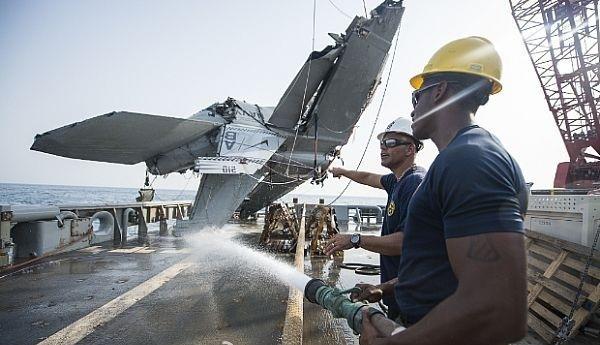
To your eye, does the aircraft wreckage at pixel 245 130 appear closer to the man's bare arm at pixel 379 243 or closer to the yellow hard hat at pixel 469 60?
the man's bare arm at pixel 379 243

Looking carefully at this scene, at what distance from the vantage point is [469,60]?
1.54 meters

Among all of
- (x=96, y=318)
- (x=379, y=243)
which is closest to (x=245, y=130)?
(x=96, y=318)

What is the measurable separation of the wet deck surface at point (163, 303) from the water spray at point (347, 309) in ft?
6.32

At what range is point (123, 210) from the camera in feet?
40.0

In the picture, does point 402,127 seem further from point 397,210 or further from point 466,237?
point 466,237

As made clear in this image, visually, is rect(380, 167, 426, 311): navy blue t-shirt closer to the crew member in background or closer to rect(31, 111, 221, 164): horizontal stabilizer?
the crew member in background

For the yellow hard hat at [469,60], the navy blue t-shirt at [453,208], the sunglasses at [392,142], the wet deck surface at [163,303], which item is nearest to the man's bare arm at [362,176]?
the sunglasses at [392,142]

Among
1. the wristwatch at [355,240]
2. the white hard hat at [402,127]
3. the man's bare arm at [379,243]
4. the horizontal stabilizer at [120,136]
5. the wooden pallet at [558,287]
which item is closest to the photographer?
the man's bare arm at [379,243]

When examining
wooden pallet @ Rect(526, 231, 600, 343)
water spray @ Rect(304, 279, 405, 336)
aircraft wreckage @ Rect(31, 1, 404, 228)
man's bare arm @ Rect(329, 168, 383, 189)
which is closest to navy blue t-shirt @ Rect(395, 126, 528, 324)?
water spray @ Rect(304, 279, 405, 336)

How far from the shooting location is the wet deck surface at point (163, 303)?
4004 millimetres

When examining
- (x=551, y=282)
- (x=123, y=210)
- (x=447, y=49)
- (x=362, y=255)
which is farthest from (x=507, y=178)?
(x=123, y=210)

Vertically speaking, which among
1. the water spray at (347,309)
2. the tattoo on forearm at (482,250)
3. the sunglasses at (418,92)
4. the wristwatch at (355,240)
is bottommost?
the water spray at (347,309)

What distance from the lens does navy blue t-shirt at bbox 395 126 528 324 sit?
1.08 meters

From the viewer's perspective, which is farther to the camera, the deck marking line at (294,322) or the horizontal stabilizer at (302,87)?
the horizontal stabilizer at (302,87)
